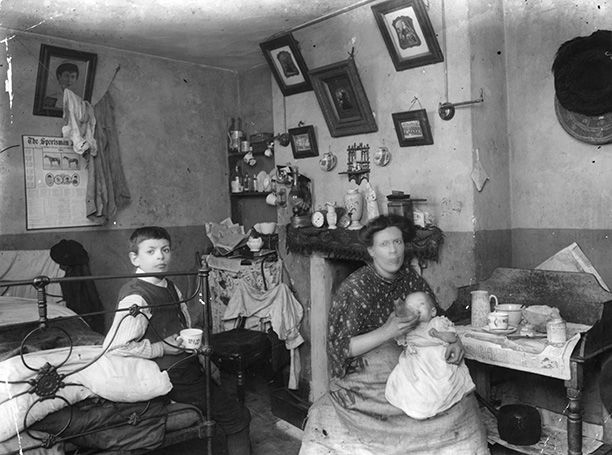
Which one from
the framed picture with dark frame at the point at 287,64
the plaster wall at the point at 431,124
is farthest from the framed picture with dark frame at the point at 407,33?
the framed picture with dark frame at the point at 287,64

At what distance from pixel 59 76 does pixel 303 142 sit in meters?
2.57

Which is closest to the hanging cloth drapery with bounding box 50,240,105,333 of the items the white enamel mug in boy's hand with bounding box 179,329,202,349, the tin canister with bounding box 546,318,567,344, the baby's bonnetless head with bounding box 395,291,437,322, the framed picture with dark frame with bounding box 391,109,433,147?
the white enamel mug in boy's hand with bounding box 179,329,202,349

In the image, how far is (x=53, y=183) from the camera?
5.30 meters

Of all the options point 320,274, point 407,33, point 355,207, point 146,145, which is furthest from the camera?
point 146,145

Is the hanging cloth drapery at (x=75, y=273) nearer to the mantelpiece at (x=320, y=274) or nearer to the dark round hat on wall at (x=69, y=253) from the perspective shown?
the dark round hat on wall at (x=69, y=253)

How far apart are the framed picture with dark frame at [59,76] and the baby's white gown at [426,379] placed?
4.37 metres

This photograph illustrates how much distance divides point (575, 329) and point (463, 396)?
2.95ft

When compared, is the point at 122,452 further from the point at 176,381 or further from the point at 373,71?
the point at 373,71

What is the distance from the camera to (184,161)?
6.29 metres

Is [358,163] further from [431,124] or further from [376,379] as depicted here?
[376,379]

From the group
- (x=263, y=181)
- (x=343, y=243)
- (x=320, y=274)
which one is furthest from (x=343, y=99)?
(x=263, y=181)

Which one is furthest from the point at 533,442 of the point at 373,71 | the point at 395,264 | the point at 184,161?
the point at 184,161

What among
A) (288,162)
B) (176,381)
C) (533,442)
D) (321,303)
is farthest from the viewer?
(288,162)

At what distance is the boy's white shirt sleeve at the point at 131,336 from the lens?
8.61ft
